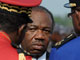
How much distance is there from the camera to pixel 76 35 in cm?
384

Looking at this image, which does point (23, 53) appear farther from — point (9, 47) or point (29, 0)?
point (29, 0)

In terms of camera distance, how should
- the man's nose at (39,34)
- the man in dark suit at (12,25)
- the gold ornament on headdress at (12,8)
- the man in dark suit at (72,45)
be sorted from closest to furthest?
the man in dark suit at (12,25) → the gold ornament on headdress at (12,8) → the man in dark suit at (72,45) → the man's nose at (39,34)

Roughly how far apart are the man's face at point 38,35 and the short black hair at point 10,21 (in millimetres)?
1472

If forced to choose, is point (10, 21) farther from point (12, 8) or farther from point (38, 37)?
point (38, 37)

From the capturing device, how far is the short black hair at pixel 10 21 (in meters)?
3.17

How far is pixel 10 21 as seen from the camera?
125 inches

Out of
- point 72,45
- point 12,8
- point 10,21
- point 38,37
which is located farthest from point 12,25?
point 38,37

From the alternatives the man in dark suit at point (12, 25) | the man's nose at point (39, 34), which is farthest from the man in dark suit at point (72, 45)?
the man's nose at point (39, 34)

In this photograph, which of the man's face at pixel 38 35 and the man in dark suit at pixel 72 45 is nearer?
the man in dark suit at pixel 72 45

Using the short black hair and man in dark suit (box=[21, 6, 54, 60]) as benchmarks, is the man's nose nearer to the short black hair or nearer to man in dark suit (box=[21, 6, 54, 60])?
man in dark suit (box=[21, 6, 54, 60])

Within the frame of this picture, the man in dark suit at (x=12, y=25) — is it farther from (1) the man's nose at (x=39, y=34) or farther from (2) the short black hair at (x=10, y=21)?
(1) the man's nose at (x=39, y=34)

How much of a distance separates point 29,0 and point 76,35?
0.80m

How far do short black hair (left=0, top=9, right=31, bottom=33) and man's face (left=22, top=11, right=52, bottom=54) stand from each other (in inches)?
58.0

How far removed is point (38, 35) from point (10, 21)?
5.13 ft
